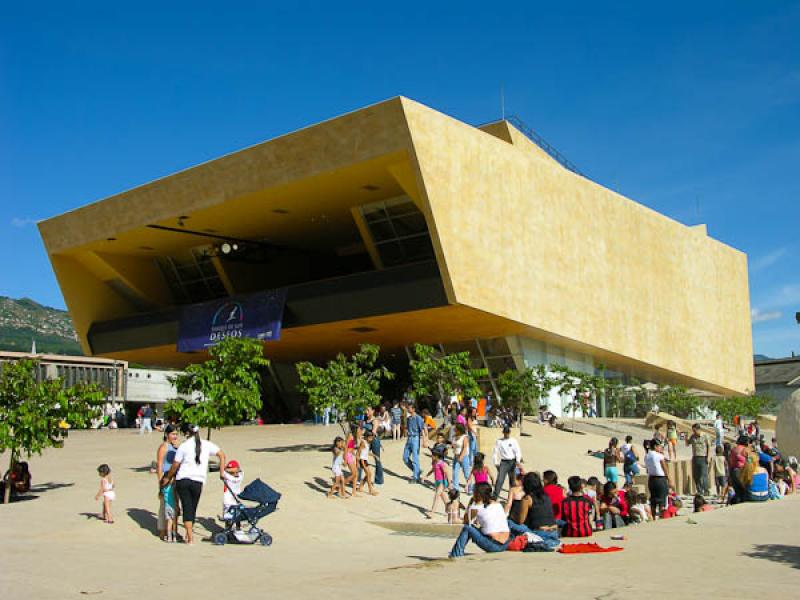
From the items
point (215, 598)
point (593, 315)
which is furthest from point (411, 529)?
point (593, 315)

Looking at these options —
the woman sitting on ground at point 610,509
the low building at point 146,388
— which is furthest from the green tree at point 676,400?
the low building at point 146,388

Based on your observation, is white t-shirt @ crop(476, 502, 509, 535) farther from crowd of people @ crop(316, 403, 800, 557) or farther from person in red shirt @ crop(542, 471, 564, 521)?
person in red shirt @ crop(542, 471, 564, 521)

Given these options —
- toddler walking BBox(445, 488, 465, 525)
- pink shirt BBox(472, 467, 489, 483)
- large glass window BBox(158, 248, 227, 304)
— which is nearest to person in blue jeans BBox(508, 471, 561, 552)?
pink shirt BBox(472, 467, 489, 483)

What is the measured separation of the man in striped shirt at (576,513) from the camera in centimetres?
1179

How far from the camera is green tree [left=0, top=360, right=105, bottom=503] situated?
1639 centimetres

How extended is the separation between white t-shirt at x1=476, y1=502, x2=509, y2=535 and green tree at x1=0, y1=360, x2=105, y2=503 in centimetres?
928

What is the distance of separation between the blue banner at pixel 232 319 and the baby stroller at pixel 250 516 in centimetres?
2333

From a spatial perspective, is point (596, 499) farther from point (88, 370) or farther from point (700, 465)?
point (88, 370)

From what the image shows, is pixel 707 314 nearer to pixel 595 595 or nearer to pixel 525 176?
pixel 525 176

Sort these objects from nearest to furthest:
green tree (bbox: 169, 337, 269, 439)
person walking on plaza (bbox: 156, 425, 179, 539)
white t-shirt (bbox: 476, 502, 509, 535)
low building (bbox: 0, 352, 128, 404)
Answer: white t-shirt (bbox: 476, 502, 509, 535)
person walking on plaza (bbox: 156, 425, 179, 539)
green tree (bbox: 169, 337, 269, 439)
low building (bbox: 0, 352, 128, 404)

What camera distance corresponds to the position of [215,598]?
809 centimetres

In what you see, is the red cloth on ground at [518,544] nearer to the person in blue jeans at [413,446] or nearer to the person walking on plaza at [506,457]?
the person walking on plaza at [506,457]

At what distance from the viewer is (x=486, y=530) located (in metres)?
10.7

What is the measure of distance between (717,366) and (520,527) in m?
40.5
